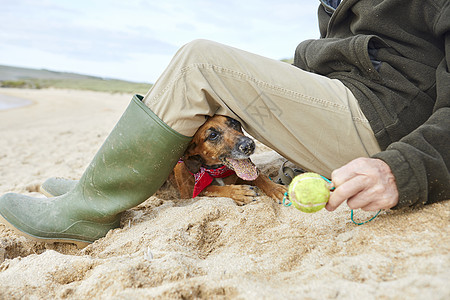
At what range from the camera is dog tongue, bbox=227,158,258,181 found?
98.6 inches

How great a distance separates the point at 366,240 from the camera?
55.2 inches

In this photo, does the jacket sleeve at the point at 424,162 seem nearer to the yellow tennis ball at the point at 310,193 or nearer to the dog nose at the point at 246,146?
the yellow tennis ball at the point at 310,193

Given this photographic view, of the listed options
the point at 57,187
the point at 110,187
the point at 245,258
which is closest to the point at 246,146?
the point at 110,187

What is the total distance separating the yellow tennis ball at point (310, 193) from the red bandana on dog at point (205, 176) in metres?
1.21

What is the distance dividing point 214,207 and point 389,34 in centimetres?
143

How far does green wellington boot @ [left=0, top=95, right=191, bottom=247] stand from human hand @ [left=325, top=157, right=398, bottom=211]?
0.89 m

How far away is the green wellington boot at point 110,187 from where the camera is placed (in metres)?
1.85

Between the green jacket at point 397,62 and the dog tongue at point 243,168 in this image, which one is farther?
the dog tongue at point 243,168

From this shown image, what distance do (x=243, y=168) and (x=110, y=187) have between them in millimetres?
975

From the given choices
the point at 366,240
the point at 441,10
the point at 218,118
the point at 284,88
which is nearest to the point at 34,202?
the point at 218,118

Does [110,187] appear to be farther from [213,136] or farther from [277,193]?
[277,193]

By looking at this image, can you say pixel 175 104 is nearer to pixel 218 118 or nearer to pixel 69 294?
pixel 218 118

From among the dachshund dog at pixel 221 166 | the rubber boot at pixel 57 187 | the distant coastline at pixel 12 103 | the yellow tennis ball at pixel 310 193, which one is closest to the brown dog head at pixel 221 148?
the dachshund dog at pixel 221 166

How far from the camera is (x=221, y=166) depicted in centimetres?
271
